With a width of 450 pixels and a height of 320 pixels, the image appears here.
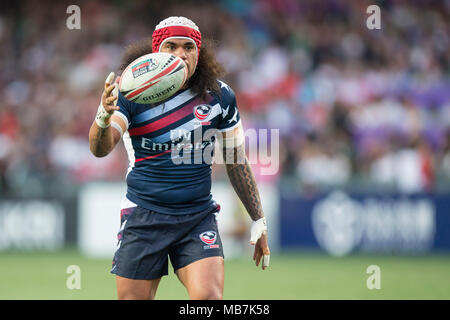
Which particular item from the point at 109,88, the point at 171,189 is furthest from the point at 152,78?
the point at 171,189

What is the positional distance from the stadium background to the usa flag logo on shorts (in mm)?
4069

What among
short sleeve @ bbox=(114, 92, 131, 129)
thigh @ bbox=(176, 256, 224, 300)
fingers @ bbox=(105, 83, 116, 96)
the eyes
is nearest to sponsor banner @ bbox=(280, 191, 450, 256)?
thigh @ bbox=(176, 256, 224, 300)

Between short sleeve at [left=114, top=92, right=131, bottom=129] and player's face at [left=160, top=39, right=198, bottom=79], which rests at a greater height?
player's face at [left=160, top=39, right=198, bottom=79]

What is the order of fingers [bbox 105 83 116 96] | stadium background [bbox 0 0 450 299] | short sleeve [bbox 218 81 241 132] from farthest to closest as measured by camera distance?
stadium background [bbox 0 0 450 299] < short sleeve [bbox 218 81 241 132] < fingers [bbox 105 83 116 96]

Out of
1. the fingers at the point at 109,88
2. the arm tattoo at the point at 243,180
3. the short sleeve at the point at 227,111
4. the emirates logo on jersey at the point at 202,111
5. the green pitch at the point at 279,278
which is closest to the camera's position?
the fingers at the point at 109,88

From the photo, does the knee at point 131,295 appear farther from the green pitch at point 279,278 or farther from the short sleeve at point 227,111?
the green pitch at point 279,278

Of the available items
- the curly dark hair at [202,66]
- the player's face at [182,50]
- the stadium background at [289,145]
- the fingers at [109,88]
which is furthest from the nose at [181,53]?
the stadium background at [289,145]

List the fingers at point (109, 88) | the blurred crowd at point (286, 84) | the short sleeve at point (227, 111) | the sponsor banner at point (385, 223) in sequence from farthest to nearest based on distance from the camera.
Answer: the blurred crowd at point (286, 84)
the sponsor banner at point (385, 223)
the short sleeve at point (227, 111)
the fingers at point (109, 88)

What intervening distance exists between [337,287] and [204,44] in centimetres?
493

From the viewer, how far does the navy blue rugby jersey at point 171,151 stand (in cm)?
504

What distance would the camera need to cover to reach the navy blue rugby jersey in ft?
16.5

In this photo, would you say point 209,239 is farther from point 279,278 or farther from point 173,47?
point 279,278

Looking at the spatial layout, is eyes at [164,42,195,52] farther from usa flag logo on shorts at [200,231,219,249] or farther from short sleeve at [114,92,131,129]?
usa flag logo on shorts at [200,231,219,249]

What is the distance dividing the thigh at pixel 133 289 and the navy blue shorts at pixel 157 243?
0.03 meters
